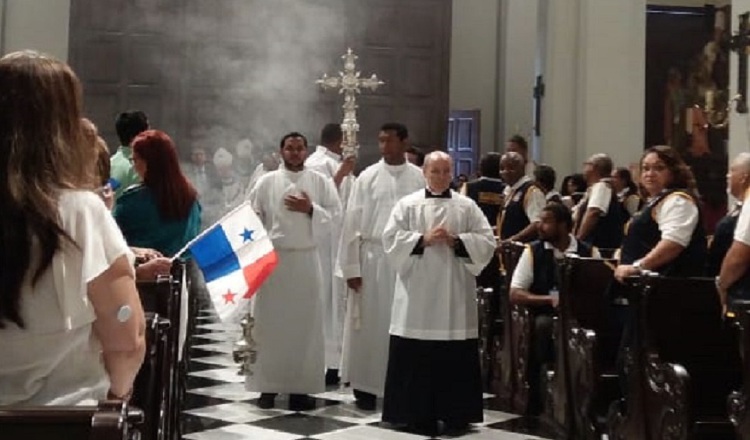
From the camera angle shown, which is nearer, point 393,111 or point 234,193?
point 234,193

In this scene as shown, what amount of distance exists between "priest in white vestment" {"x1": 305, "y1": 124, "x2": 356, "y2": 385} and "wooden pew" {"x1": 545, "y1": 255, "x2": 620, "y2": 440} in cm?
218

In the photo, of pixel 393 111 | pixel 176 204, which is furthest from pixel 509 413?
pixel 393 111

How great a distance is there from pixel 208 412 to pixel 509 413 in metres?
2.04

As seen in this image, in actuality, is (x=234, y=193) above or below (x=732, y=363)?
above

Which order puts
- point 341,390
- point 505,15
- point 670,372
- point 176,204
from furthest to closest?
point 505,15, point 341,390, point 176,204, point 670,372

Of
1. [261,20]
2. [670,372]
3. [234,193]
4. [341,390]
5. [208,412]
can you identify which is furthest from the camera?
[261,20]

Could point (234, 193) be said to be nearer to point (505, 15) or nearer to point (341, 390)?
point (505, 15)

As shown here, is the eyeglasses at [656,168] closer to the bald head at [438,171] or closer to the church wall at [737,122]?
the bald head at [438,171]

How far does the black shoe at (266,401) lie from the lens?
7348 millimetres

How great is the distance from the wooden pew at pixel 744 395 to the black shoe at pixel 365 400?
11.1 feet

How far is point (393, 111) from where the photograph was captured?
16188mm

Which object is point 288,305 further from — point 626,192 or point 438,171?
point 626,192

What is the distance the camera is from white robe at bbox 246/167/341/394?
7395 millimetres

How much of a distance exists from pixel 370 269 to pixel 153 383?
3866 mm
